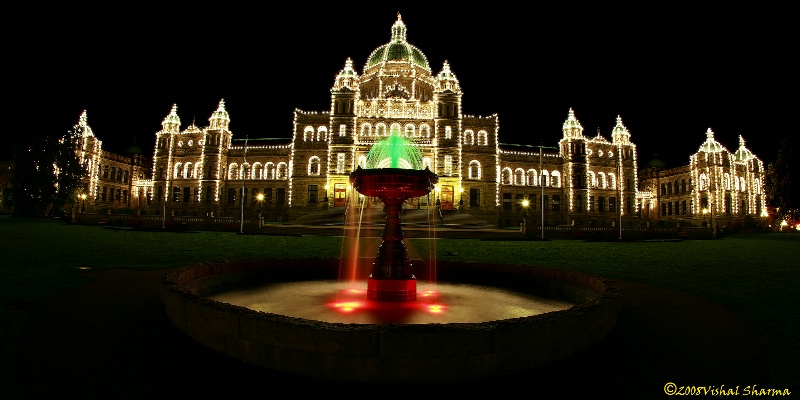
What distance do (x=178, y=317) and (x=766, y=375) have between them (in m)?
6.94

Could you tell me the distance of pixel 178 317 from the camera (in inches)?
233

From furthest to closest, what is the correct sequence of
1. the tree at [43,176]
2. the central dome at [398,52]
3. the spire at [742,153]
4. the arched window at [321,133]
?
the spire at [742,153]
the central dome at [398,52]
the arched window at [321,133]
the tree at [43,176]

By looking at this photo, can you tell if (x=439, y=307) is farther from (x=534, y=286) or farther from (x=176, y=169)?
(x=176, y=169)

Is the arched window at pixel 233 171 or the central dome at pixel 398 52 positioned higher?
the central dome at pixel 398 52

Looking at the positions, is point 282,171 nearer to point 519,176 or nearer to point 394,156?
point 519,176

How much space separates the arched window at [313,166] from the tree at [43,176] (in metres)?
27.3

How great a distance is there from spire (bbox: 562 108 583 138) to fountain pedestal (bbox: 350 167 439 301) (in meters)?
66.0

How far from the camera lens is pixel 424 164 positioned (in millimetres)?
54969

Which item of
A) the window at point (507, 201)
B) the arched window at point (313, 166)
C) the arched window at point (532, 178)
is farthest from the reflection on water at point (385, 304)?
the arched window at point (532, 178)

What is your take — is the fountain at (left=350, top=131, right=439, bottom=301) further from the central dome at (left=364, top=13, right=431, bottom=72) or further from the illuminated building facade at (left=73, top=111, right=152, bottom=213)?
the illuminated building facade at (left=73, top=111, right=152, bottom=213)

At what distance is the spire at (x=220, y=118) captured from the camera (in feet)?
225

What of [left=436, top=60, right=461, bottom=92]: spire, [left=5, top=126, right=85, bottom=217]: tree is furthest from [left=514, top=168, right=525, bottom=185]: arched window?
[left=5, top=126, right=85, bottom=217]: tree

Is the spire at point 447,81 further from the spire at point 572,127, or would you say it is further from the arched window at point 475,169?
the spire at point 572,127

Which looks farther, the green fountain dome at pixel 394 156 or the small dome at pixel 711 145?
the small dome at pixel 711 145
